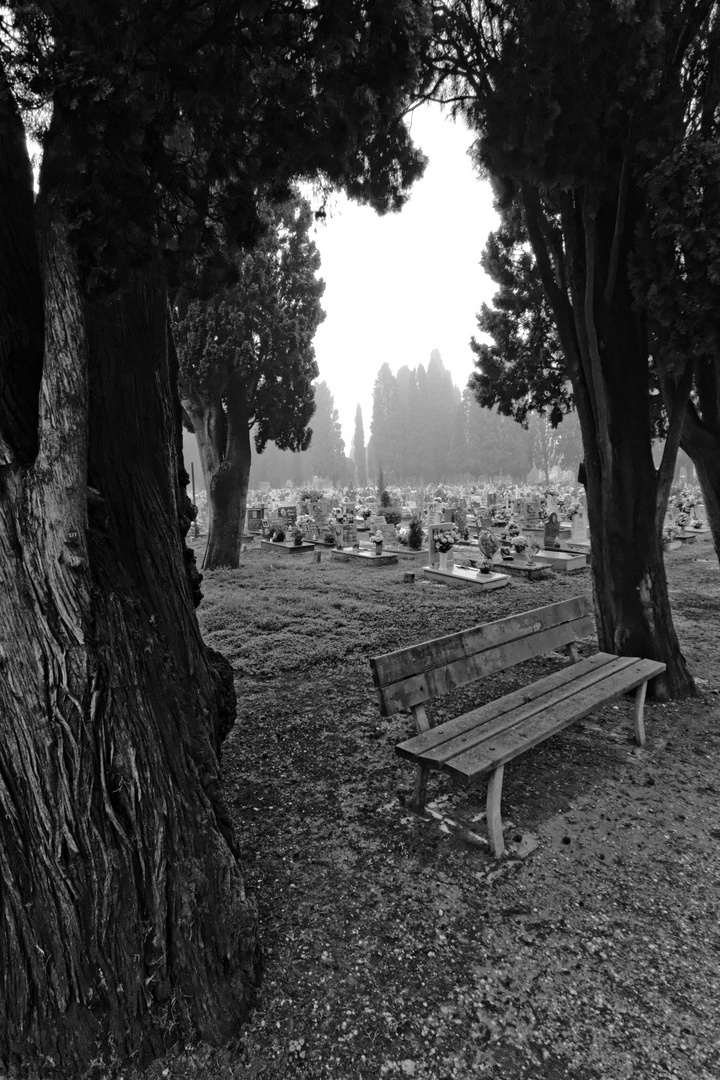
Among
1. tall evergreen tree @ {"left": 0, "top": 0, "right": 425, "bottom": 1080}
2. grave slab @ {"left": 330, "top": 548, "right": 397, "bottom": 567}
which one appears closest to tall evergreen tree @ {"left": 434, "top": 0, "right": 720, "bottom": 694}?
tall evergreen tree @ {"left": 0, "top": 0, "right": 425, "bottom": 1080}

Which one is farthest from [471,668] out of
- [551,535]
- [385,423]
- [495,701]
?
[385,423]

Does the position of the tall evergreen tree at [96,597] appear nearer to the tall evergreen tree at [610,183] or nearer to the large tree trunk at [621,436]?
the tall evergreen tree at [610,183]

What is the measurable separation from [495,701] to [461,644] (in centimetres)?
44

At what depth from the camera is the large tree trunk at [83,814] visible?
1786 mm

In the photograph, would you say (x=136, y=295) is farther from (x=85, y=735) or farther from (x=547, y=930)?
(x=547, y=930)

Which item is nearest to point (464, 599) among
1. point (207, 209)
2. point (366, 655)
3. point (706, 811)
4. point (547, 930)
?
point (366, 655)

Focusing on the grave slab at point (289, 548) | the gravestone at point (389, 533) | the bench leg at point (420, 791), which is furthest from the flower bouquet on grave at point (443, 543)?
the bench leg at point (420, 791)

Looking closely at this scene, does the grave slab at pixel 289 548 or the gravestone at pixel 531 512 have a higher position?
the gravestone at pixel 531 512

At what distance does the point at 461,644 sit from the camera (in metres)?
3.72

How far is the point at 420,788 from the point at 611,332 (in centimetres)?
408

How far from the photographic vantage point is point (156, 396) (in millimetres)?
2801

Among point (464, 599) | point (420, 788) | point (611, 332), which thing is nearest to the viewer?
point (420, 788)

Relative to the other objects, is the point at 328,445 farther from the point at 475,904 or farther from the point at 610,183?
the point at 475,904

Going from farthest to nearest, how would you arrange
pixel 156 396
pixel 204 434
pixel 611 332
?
1. pixel 204 434
2. pixel 611 332
3. pixel 156 396
